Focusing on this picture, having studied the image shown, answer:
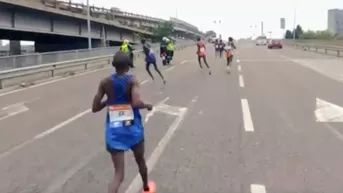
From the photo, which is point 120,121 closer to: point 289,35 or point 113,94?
point 113,94

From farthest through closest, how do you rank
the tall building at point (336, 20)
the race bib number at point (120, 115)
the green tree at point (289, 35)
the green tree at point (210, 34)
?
the green tree at point (210, 34)
the tall building at point (336, 20)
the green tree at point (289, 35)
the race bib number at point (120, 115)

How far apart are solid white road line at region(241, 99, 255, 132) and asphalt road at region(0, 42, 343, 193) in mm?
22

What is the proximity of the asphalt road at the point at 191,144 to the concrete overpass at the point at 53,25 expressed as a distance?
2052cm

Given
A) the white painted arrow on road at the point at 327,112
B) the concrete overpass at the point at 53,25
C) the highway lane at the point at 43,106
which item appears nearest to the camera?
the highway lane at the point at 43,106

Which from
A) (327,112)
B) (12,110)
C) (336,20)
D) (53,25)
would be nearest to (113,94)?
(327,112)

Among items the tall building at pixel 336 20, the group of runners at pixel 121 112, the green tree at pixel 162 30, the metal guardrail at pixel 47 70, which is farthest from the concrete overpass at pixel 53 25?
the tall building at pixel 336 20

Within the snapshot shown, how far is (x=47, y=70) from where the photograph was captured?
924 inches

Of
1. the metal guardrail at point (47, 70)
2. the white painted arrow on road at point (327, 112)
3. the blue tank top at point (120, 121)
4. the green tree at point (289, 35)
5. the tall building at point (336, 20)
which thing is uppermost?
the tall building at point (336, 20)

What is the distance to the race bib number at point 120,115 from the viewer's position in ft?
15.7

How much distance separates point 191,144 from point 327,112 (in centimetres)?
515

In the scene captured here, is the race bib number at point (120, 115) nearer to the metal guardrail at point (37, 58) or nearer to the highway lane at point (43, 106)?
the highway lane at point (43, 106)

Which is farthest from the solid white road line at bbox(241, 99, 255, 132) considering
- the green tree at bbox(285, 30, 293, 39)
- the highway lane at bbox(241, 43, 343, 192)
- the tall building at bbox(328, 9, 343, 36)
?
the tall building at bbox(328, 9, 343, 36)

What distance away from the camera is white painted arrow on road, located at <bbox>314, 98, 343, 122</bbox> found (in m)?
11.4

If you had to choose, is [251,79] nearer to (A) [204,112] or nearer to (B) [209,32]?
(A) [204,112]
